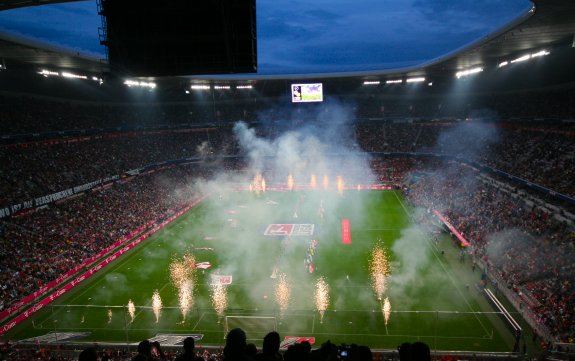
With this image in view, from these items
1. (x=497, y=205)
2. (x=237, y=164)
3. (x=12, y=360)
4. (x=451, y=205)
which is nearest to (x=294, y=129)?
(x=237, y=164)

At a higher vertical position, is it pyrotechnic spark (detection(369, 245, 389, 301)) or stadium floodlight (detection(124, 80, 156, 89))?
stadium floodlight (detection(124, 80, 156, 89))

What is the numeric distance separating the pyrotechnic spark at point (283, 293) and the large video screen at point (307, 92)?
3350 centimetres

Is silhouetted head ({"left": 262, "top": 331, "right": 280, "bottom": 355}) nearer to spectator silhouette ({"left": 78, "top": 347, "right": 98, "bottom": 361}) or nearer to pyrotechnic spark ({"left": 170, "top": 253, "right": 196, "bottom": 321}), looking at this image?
spectator silhouette ({"left": 78, "top": 347, "right": 98, "bottom": 361})

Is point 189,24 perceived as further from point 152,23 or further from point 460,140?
point 460,140

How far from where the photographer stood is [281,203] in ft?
141

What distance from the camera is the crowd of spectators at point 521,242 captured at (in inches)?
689

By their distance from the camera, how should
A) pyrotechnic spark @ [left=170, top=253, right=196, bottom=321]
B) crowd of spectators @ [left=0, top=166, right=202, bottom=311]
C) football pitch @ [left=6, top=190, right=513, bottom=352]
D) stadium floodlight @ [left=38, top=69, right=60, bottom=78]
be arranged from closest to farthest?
football pitch @ [left=6, top=190, right=513, bottom=352]
pyrotechnic spark @ [left=170, top=253, right=196, bottom=321]
crowd of spectators @ [left=0, top=166, right=202, bottom=311]
stadium floodlight @ [left=38, top=69, right=60, bottom=78]

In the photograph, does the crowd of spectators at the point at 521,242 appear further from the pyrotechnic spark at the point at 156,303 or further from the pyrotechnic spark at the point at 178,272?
the pyrotechnic spark at the point at 178,272

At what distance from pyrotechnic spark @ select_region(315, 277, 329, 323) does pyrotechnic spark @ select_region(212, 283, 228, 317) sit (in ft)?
16.4

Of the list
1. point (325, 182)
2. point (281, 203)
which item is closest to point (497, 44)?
point (281, 203)

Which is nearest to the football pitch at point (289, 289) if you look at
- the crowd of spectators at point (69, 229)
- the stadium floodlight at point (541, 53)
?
the crowd of spectators at point (69, 229)

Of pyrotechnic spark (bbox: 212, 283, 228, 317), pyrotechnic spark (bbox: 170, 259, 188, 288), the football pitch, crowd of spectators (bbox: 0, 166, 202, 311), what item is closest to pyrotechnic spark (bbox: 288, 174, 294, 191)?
the football pitch

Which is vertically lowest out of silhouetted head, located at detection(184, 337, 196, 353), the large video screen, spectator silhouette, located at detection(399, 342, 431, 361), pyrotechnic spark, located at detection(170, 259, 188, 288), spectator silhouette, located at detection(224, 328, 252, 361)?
pyrotechnic spark, located at detection(170, 259, 188, 288)

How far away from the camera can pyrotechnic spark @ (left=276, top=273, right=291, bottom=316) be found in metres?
20.2
